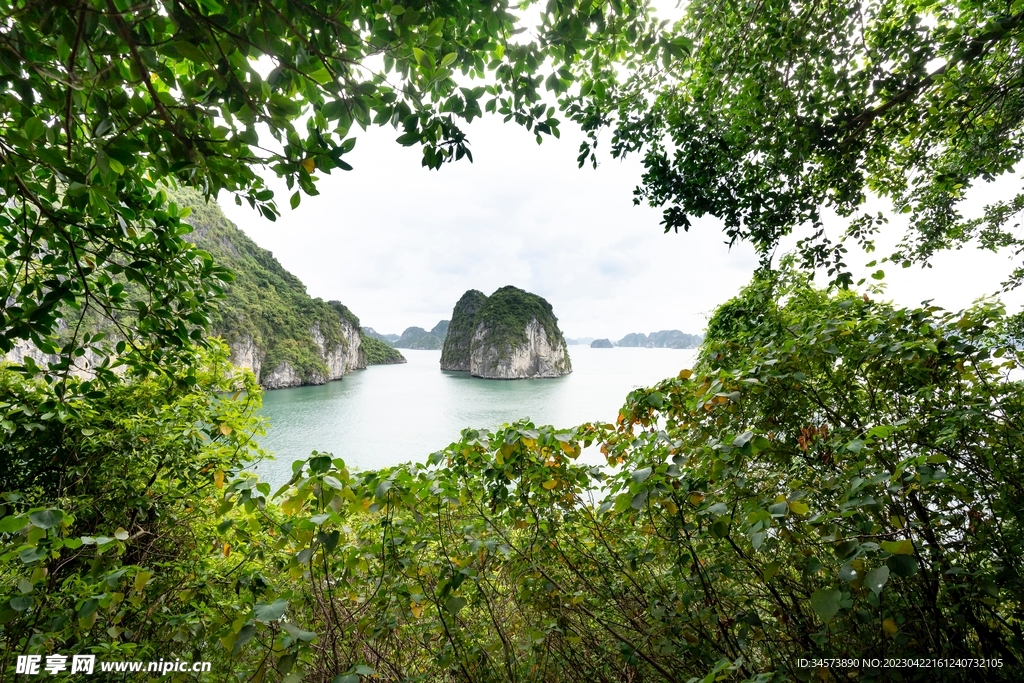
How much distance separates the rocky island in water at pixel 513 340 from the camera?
192 ft

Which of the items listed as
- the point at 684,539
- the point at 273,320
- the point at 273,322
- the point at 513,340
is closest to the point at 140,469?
the point at 684,539

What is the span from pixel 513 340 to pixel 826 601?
189 feet

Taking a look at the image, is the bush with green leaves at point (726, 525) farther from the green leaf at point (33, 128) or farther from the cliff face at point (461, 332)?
the cliff face at point (461, 332)

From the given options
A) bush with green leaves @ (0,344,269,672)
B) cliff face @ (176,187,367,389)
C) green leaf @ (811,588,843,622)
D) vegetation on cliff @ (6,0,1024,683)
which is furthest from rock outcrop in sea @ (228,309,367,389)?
green leaf @ (811,588,843,622)

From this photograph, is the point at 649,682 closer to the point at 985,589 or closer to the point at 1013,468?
the point at 985,589

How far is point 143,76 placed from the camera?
116 cm

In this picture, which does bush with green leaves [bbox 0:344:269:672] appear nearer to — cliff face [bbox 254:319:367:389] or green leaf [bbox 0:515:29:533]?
green leaf [bbox 0:515:29:533]

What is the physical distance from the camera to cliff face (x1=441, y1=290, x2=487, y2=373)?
67.3 metres

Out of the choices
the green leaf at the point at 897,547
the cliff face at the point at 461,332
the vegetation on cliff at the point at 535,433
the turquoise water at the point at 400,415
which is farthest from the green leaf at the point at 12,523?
the cliff face at the point at 461,332

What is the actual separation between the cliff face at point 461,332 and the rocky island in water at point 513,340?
10.3 inches

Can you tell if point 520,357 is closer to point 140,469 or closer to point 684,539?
point 140,469

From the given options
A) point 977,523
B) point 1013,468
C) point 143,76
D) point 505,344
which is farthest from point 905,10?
point 505,344

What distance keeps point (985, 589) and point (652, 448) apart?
0.99m

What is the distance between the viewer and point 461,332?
228 feet
